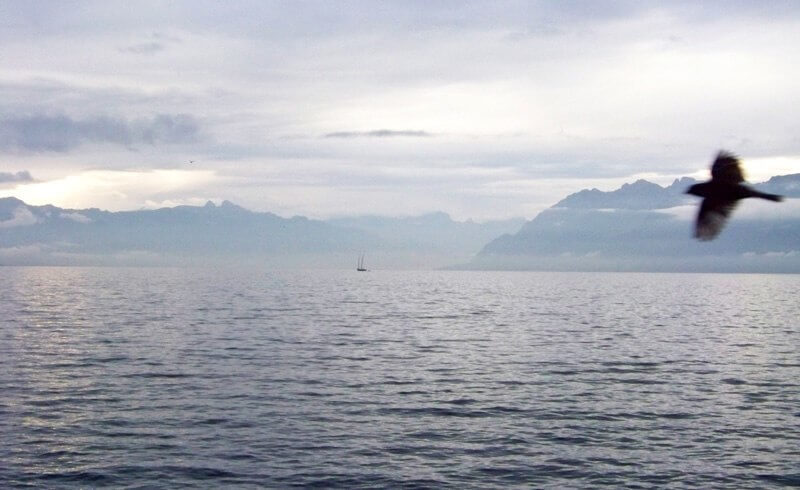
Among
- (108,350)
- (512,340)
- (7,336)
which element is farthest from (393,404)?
(7,336)

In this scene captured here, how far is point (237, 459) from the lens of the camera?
125ft

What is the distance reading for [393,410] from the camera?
48531 millimetres

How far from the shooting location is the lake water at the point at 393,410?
1430 inches

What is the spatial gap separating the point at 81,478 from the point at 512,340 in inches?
2416

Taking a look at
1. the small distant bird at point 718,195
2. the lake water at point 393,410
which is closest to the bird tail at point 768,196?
the small distant bird at point 718,195

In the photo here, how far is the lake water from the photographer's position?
36.3m

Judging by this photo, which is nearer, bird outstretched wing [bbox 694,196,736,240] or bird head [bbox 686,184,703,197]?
bird outstretched wing [bbox 694,196,736,240]

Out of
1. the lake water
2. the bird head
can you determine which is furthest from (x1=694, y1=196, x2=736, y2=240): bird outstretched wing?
the lake water

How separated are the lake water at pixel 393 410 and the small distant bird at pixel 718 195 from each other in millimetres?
28874

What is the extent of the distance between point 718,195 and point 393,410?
42777 mm

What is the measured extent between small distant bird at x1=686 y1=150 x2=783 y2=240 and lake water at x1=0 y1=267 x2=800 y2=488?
28874 mm

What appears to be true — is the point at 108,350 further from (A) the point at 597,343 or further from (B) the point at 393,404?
(A) the point at 597,343

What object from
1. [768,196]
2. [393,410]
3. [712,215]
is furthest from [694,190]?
[393,410]

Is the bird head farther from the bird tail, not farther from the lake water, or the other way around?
the lake water
